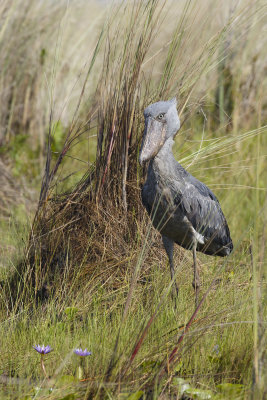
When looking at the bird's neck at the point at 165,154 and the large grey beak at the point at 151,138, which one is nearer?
the large grey beak at the point at 151,138

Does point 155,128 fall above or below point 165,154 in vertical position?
above

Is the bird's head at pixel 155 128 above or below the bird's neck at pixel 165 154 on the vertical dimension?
above

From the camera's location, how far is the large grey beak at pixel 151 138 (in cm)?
310

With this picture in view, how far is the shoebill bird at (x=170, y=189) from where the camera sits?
3121mm

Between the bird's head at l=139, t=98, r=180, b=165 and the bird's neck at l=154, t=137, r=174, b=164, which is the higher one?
the bird's head at l=139, t=98, r=180, b=165

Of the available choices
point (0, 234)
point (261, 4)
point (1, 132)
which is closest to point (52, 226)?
point (0, 234)

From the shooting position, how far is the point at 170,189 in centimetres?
325

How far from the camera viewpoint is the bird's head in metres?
3.11

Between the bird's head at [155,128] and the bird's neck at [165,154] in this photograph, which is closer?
the bird's head at [155,128]

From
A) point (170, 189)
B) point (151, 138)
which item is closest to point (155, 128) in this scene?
point (151, 138)

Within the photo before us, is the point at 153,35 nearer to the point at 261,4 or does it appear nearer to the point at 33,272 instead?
the point at 261,4

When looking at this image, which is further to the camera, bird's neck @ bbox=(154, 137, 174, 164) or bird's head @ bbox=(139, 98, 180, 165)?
bird's neck @ bbox=(154, 137, 174, 164)

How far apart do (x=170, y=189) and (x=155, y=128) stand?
0.35 m

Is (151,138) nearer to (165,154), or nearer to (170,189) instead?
(165,154)
